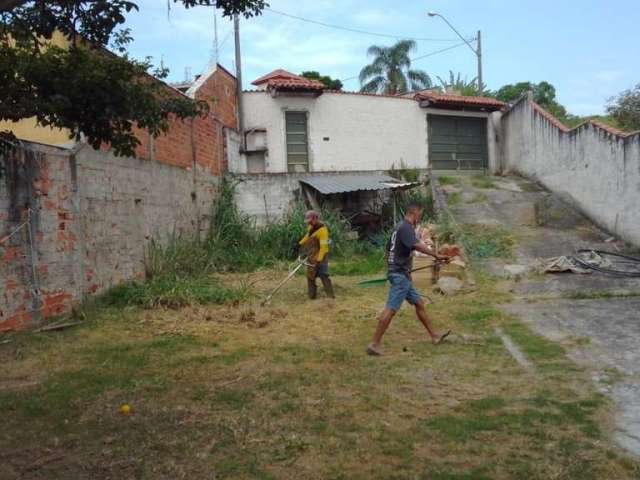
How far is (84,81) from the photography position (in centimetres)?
430

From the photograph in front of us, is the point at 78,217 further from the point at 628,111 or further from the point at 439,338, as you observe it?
the point at 628,111

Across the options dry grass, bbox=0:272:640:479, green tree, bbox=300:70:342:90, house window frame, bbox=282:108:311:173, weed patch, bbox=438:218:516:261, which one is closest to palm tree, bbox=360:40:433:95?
green tree, bbox=300:70:342:90

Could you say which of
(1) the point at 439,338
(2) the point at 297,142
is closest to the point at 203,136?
(2) the point at 297,142

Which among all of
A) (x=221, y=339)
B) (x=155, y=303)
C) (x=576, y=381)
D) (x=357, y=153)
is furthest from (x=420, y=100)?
(x=576, y=381)

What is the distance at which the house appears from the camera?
746 inches

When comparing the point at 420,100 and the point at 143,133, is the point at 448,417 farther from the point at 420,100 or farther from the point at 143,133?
the point at 420,100

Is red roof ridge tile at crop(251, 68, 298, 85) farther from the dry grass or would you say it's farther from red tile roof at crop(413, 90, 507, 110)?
the dry grass

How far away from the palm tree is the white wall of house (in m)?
12.1

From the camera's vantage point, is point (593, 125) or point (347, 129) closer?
point (593, 125)

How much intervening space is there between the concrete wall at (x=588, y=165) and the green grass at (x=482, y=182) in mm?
1120

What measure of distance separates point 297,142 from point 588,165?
884 cm

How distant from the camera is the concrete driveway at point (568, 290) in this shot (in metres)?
5.35

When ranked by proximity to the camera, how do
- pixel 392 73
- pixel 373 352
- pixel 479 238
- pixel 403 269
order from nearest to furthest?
1. pixel 373 352
2. pixel 403 269
3. pixel 479 238
4. pixel 392 73

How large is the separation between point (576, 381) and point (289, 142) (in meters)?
14.9
